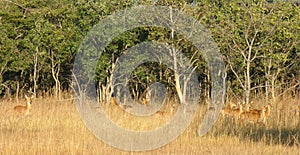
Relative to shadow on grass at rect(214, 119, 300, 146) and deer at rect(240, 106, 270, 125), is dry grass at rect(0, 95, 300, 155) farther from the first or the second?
deer at rect(240, 106, 270, 125)

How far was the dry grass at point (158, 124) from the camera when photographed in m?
6.29

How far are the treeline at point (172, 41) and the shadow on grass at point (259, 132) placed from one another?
7.32 feet

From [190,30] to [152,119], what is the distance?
3.14 metres

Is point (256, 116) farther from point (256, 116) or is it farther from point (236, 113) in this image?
point (236, 113)

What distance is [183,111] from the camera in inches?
403

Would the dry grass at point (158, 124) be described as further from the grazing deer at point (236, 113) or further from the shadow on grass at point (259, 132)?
the grazing deer at point (236, 113)

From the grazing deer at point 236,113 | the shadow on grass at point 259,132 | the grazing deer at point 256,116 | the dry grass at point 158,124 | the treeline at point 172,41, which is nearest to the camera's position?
the dry grass at point 158,124

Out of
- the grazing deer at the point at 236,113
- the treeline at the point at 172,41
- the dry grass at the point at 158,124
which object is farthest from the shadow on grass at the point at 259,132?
the treeline at the point at 172,41

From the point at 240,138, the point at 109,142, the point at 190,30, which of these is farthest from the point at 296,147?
the point at 190,30

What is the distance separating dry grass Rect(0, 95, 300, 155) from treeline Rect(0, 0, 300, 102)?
1683 mm

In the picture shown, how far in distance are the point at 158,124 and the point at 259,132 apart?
1.93m

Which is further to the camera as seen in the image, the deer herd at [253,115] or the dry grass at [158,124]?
the deer herd at [253,115]

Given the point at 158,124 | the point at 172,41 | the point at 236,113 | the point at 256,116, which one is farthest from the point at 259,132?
the point at 172,41

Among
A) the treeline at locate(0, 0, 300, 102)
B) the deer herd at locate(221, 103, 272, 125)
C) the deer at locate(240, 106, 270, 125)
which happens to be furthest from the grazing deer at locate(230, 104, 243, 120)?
the treeline at locate(0, 0, 300, 102)
